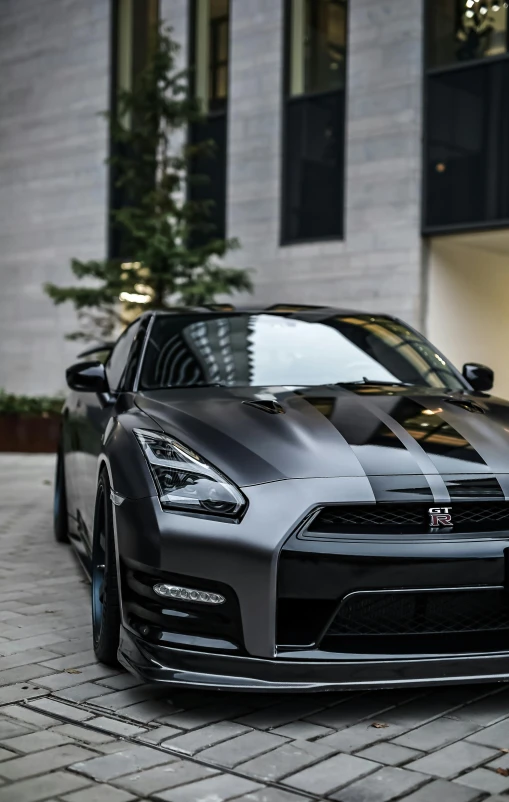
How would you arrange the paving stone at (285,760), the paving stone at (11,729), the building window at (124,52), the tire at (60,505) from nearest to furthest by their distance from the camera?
the paving stone at (285,760)
the paving stone at (11,729)
the tire at (60,505)
the building window at (124,52)

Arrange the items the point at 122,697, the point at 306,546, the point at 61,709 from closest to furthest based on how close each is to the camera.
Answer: the point at 306,546 < the point at 61,709 < the point at 122,697

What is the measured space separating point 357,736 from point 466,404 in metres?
1.45

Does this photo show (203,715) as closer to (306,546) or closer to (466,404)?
(306,546)

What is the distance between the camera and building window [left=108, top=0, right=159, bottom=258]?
17.9 meters

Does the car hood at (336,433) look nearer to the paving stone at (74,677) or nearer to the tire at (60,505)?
the paving stone at (74,677)

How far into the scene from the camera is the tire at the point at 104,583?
12.4 ft

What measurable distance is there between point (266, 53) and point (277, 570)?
44.6 feet

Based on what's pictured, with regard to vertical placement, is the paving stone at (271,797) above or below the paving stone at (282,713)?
above

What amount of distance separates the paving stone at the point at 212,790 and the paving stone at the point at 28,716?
0.72m

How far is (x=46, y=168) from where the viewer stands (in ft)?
63.2

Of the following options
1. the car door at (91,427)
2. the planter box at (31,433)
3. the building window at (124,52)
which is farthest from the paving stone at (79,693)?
the building window at (124,52)

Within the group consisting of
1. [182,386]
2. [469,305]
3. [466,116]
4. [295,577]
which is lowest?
[295,577]

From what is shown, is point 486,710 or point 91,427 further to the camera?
point 91,427

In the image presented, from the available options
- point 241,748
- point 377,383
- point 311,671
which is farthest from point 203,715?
point 377,383
